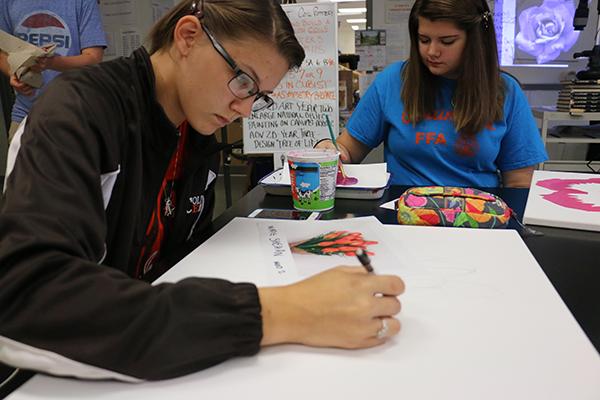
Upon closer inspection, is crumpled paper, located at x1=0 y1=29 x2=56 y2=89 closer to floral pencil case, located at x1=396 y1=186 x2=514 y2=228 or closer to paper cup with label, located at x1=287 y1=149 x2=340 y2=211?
paper cup with label, located at x1=287 y1=149 x2=340 y2=211

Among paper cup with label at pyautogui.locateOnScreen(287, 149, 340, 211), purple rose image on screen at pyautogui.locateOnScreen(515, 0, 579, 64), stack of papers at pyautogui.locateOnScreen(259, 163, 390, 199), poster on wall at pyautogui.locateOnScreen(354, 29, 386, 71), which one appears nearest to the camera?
paper cup with label at pyautogui.locateOnScreen(287, 149, 340, 211)

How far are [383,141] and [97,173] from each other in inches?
46.2

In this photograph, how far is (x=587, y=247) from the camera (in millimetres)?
761

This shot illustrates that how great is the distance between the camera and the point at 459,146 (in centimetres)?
140

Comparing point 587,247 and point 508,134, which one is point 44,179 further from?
point 508,134

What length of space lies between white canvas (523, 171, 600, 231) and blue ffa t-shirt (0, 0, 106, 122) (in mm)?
1820

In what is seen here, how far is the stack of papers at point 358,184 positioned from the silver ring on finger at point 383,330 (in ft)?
2.06

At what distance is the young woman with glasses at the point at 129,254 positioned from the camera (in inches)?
16.3

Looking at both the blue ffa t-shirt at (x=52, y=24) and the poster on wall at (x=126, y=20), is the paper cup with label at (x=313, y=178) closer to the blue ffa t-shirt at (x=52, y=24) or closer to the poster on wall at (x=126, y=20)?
the blue ffa t-shirt at (x=52, y=24)

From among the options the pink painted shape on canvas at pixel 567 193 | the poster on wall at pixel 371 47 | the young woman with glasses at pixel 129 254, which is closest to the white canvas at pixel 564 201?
the pink painted shape on canvas at pixel 567 193

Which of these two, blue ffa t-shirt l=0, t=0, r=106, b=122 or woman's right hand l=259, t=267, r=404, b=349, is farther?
blue ffa t-shirt l=0, t=0, r=106, b=122

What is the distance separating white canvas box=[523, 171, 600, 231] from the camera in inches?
33.8

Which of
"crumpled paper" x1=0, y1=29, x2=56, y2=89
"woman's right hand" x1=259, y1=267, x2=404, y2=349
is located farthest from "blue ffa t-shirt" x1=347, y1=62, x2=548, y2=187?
"crumpled paper" x1=0, y1=29, x2=56, y2=89

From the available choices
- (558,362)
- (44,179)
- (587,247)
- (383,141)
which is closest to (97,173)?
(44,179)
